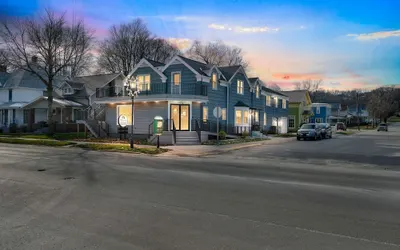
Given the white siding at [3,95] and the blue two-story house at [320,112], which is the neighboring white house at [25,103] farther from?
the blue two-story house at [320,112]

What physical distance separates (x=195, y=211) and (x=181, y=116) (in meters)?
23.4

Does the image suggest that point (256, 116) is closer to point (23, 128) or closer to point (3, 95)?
point (23, 128)

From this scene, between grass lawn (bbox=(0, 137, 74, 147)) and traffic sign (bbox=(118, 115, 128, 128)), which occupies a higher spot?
traffic sign (bbox=(118, 115, 128, 128))

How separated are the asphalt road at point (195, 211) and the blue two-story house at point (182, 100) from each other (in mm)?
16522

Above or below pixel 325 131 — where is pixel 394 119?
above

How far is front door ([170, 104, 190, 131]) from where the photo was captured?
29.6m

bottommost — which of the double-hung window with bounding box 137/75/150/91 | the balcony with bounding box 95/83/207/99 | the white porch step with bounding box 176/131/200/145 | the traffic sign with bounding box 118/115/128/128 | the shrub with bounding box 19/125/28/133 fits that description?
the white porch step with bounding box 176/131/200/145

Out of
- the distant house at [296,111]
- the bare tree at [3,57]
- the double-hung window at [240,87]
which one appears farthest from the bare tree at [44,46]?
the distant house at [296,111]

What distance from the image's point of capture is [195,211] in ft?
21.9

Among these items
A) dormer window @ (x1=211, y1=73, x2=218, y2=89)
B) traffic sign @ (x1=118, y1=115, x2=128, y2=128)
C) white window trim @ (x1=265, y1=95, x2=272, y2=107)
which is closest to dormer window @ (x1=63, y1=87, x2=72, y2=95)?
traffic sign @ (x1=118, y1=115, x2=128, y2=128)

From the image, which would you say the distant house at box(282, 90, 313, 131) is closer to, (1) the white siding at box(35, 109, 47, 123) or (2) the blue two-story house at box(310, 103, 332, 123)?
(2) the blue two-story house at box(310, 103, 332, 123)

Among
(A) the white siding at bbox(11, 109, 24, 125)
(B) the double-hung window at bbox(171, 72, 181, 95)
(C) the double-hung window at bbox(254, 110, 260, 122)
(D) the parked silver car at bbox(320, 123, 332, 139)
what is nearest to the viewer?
(B) the double-hung window at bbox(171, 72, 181, 95)

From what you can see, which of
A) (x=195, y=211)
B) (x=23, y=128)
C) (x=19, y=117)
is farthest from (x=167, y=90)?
(x=19, y=117)

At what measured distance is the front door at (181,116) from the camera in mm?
29625
